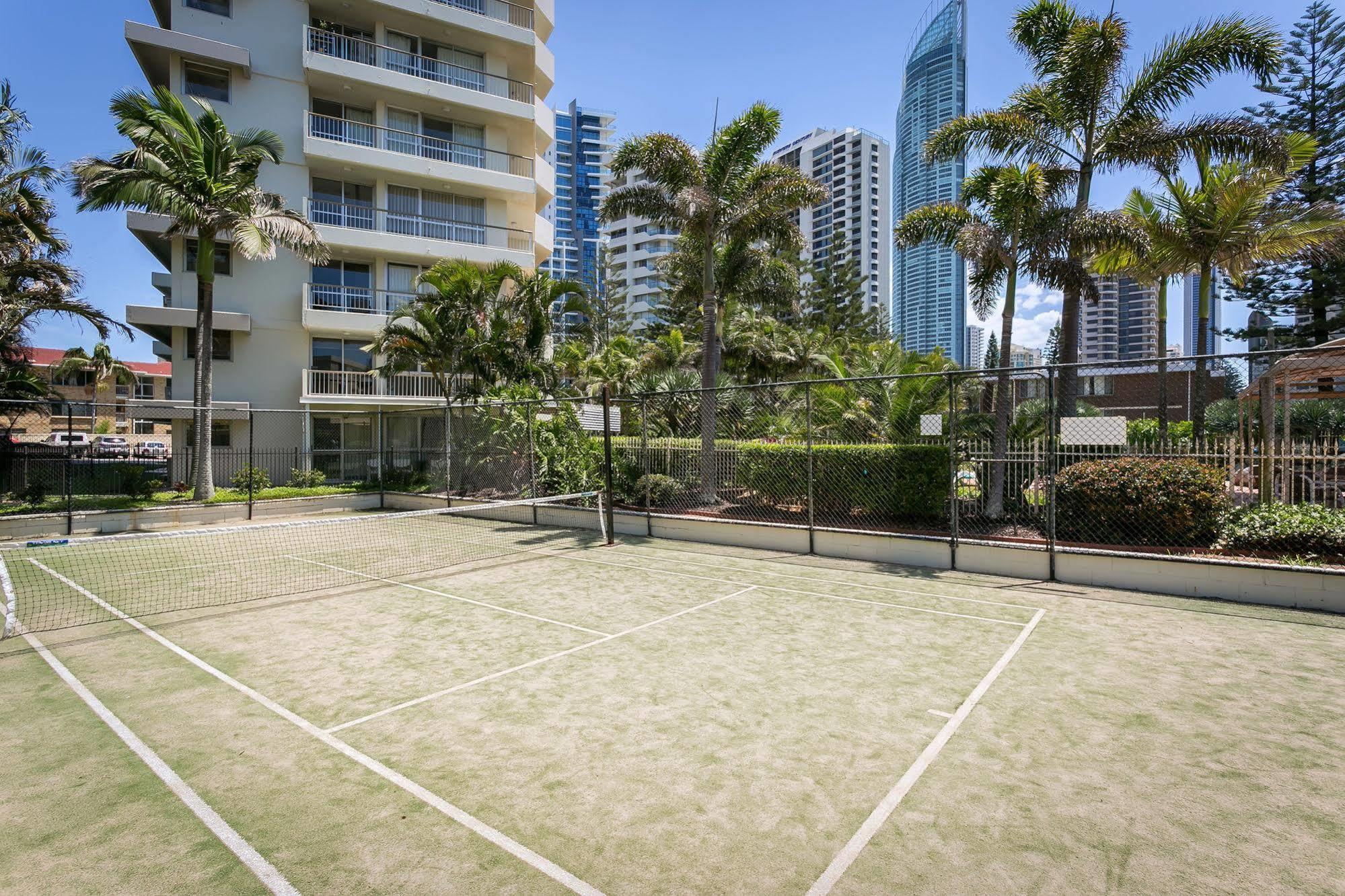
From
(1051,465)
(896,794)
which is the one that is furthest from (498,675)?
(1051,465)

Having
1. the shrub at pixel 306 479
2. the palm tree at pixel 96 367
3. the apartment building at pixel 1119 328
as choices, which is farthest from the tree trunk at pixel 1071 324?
the apartment building at pixel 1119 328

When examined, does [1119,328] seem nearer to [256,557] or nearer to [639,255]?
[639,255]

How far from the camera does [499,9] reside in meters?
29.3

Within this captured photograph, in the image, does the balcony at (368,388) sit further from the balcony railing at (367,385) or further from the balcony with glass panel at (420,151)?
the balcony with glass panel at (420,151)

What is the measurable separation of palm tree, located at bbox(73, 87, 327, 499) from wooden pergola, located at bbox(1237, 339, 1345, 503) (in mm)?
21280

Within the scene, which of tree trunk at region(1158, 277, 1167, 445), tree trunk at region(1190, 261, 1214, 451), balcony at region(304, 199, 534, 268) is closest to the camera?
tree trunk at region(1190, 261, 1214, 451)

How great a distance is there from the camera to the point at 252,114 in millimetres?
24984

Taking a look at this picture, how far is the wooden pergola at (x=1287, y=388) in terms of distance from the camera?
9.74m

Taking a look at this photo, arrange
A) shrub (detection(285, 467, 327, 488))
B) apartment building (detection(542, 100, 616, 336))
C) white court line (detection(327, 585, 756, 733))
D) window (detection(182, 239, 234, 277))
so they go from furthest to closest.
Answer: apartment building (detection(542, 100, 616, 336))
window (detection(182, 239, 234, 277))
shrub (detection(285, 467, 327, 488))
white court line (detection(327, 585, 756, 733))

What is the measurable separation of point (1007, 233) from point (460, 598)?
12.7 metres

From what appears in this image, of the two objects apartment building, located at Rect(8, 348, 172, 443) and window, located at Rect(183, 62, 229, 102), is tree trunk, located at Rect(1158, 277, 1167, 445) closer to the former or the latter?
apartment building, located at Rect(8, 348, 172, 443)

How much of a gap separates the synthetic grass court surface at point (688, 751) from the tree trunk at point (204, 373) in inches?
438

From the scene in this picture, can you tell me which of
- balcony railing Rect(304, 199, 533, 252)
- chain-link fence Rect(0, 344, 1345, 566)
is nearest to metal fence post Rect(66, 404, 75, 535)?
chain-link fence Rect(0, 344, 1345, 566)

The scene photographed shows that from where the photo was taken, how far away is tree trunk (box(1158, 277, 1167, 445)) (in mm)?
10727
